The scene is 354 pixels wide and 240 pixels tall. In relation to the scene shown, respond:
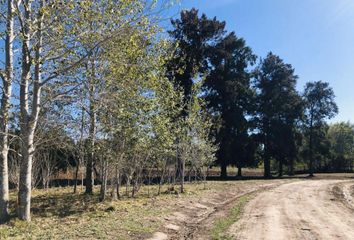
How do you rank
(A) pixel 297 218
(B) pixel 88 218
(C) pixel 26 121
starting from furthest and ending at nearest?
(A) pixel 297 218 → (B) pixel 88 218 → (C) pixel 26 121

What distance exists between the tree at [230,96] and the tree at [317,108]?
1190 cm

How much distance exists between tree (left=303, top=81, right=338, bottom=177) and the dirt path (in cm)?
3035

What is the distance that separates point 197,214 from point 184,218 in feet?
5.25

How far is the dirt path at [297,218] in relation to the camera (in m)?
12.3

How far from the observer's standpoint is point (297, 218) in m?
15.3

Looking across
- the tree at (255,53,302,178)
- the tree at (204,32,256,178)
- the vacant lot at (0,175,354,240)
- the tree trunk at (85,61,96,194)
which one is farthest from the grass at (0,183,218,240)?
the tree at (255,53,302,178)

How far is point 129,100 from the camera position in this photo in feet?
44.2

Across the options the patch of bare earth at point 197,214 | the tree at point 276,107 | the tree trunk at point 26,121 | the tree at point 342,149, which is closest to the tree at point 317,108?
the tree at point 276,107

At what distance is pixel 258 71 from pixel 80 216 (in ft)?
128

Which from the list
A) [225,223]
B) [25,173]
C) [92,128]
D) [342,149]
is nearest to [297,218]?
[225,223]

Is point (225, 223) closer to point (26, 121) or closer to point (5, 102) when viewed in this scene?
point (26, 121)

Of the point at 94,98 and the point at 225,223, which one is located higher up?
the point at 94,98

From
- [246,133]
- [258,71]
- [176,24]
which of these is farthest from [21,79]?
[258,71]

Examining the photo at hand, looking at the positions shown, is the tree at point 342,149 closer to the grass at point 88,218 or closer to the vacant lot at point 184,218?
the vacant lot at point 184,218
